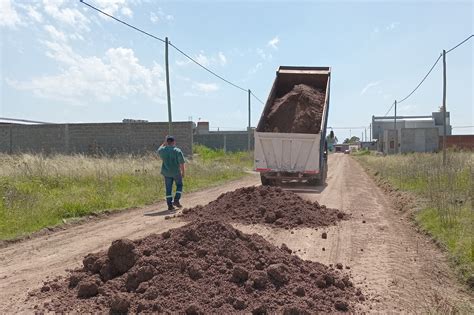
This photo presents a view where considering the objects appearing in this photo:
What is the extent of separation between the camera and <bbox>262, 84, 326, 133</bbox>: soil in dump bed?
652 inches

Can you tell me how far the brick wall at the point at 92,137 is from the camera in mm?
29781

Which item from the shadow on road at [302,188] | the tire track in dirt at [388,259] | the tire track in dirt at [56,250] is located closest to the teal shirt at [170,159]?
the tire track in dirt at [56,250]

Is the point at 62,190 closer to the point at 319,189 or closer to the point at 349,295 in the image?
the point at 319,189

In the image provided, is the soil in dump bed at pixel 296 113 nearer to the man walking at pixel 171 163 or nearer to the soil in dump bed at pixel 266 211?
the soil in dump bed at pixel 266 211

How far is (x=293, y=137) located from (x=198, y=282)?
11.6 m

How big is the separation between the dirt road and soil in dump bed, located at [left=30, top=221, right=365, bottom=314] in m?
0.42

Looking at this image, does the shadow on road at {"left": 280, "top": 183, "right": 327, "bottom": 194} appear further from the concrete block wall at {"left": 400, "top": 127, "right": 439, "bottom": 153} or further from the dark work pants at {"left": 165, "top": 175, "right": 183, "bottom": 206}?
the concrete block wall at {"left": 400, "top": 127, "right": 439, "bottom": 153}

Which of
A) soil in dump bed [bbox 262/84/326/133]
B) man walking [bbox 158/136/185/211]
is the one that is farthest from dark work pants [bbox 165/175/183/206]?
soil in dump bed [bbox 262/84/326/133]

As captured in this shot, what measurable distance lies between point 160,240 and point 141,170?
1342cm

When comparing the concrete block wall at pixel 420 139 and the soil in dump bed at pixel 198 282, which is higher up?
the concrete block wall at pixel 420 139

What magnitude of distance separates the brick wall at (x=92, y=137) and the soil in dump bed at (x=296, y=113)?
41.0 ft

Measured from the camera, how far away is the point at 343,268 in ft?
20.5

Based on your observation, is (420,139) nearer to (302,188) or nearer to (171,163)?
(302,188)

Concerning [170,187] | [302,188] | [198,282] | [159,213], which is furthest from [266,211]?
[302,188]
